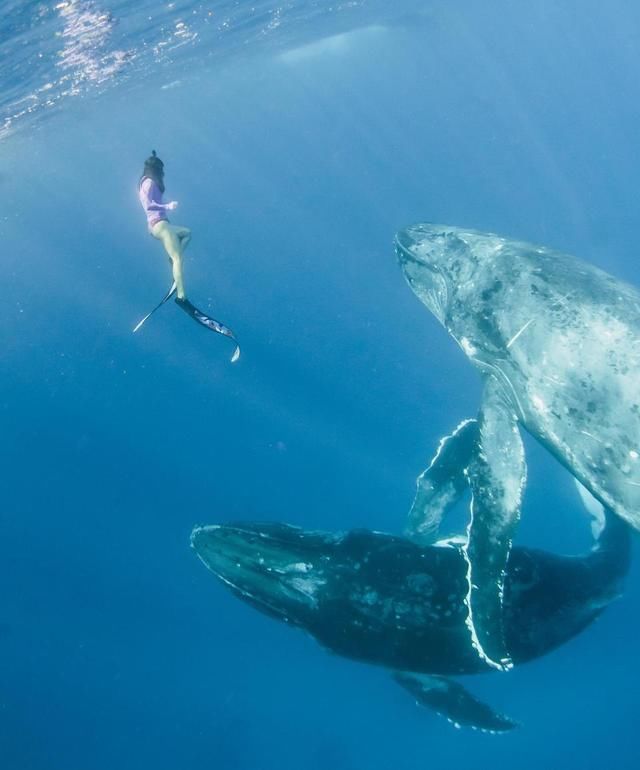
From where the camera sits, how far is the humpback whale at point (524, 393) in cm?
675

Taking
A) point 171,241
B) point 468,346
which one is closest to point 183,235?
point 171,241

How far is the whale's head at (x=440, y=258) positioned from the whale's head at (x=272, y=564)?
422 centimetres

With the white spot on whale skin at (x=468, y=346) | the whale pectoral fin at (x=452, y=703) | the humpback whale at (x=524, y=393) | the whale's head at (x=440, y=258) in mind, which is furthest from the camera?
the whale pectoral fin at (x=452, y=703)

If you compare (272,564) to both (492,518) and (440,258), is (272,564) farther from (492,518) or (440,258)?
(440,258)

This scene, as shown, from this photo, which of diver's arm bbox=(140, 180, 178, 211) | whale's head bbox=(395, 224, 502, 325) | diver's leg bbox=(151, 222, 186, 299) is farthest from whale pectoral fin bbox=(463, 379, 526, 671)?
diver's arm bbox=(140, 180, 178, 211)

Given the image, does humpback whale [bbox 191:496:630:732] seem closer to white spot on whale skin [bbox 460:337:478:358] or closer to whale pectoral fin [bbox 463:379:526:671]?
whale pectoral fin [bbox 463:379:526:671]

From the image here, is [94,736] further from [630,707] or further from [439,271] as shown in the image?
[439,271]

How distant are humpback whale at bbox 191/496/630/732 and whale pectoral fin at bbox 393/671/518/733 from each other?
2.10 meters

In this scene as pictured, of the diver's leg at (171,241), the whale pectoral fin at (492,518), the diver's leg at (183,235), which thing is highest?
the diver's leg at (183,235)

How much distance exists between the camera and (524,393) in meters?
7.77

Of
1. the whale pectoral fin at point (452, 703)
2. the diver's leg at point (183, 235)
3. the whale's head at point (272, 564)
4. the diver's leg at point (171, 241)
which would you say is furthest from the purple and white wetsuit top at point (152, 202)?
the whale pectoral fin at point (452, 703)

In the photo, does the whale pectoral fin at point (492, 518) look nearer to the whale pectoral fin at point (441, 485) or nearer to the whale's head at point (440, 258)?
the whale pectoral fin at point (441, 485)

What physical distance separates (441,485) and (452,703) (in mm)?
3808

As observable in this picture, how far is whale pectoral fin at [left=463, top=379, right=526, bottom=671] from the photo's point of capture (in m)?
6.53
